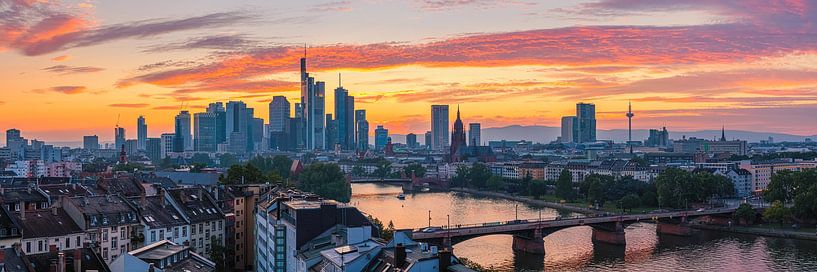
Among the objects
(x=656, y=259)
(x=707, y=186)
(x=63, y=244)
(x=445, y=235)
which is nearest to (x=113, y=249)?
(x=63, y=244)

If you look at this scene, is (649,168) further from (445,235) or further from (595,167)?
(445,235)

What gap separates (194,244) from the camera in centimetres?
4578

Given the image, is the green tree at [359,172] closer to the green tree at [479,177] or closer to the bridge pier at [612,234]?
the green tree at [479,177]

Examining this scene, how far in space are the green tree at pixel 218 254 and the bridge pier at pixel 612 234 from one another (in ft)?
105

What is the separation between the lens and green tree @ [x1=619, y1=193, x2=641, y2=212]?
94000 millimetres

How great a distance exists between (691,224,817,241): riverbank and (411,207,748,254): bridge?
1.39 meters

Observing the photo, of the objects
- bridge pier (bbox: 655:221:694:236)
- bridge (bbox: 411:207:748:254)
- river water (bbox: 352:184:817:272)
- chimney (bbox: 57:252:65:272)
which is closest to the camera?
chimney (bbox: 57:252:65:272)

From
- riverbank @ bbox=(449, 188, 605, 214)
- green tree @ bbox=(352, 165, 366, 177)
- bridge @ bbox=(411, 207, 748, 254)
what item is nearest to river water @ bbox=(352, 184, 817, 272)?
bridge @ bbox=(411, 207, 748, 254)

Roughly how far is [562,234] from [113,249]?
41136mm

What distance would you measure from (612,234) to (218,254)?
1336 inches

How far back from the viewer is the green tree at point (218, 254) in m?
42.9

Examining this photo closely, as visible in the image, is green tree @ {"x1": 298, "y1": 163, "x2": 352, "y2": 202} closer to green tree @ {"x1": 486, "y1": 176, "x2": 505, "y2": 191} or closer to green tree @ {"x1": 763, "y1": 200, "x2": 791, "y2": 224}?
green tree @ {"x1": 486, "y1": 176, "x2": 505, "y2": 191}

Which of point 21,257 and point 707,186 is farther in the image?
point 707,186

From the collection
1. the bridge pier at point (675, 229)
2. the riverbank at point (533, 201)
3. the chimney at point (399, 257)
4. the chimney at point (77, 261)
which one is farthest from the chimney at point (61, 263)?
the riverbank at point (533, 201)
